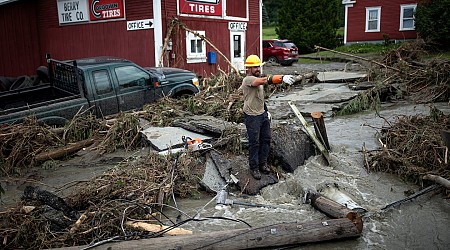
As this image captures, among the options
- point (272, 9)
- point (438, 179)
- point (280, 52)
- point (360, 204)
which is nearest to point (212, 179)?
point (360, 204)

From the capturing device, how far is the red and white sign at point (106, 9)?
15094 mm

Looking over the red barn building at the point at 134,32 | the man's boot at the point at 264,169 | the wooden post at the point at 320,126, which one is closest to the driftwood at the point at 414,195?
the man's boot at the point at 264,169

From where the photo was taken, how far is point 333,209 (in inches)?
214

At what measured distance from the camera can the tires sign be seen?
635 inches

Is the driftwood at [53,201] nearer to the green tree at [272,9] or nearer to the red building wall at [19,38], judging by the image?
the red building wall at [19,38]

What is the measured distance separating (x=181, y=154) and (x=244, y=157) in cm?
112

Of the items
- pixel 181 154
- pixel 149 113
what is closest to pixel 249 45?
pixel 149 113

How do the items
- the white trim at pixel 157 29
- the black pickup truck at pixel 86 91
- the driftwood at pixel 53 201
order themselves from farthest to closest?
the white trim at pixel 157 29, the black pickup truck at pixel 86 91, the driftwood at pixel 53 201

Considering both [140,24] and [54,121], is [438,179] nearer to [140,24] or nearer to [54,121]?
[54,121]

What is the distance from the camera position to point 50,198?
210 inches

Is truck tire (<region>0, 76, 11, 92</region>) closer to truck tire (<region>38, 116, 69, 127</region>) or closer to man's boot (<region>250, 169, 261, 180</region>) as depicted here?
truck tire (<region>38, 116, 69, 127</region>)

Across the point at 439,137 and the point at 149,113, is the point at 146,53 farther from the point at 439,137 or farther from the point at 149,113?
the point at 439,137

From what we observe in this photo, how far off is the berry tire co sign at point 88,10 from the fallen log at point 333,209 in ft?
38.4

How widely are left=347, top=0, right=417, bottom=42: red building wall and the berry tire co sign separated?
66.0 feet
